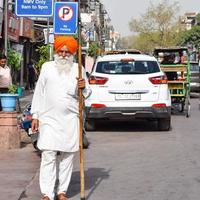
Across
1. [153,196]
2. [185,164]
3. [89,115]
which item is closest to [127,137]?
[89,115]

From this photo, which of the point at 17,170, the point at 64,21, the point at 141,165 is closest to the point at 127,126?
the point at 64,21

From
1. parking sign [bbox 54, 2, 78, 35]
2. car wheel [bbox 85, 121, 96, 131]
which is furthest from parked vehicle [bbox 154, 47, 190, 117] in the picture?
car wheel [bbox 85, 121, 96, 131]

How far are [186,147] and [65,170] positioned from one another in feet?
17.2

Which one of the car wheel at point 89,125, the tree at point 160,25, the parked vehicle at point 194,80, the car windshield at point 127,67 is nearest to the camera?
the car windshield at point 127,67

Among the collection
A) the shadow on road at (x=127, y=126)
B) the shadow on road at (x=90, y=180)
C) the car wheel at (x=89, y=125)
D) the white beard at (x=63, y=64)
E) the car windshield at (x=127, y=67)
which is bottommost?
the shadow on road at (x=127, y=126)

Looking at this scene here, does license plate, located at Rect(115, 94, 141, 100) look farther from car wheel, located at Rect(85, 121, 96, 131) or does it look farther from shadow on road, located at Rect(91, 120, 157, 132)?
shadow on road, located at Rect(91, 120, 157, 132)

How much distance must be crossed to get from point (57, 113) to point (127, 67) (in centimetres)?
752

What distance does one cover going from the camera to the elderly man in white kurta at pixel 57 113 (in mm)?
6907

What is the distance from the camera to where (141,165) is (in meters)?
9.77

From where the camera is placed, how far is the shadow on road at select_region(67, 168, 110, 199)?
7796 millimetres

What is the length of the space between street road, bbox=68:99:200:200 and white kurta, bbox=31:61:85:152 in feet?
2.89

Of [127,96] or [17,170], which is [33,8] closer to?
[127,96]

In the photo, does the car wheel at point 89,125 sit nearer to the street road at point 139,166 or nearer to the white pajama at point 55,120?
the street road at point 139,166

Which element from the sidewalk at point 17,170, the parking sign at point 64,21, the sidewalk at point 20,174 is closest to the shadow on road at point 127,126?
the parking sign at point 64,21
